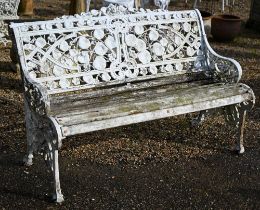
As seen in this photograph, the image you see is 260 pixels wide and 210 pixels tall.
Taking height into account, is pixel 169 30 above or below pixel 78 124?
above

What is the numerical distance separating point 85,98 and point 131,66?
560 mm

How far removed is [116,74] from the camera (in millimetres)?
4586

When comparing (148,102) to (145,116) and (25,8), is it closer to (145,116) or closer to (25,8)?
(145,116)

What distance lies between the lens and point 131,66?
4.66 m

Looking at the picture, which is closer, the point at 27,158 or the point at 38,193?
the point at 38,193

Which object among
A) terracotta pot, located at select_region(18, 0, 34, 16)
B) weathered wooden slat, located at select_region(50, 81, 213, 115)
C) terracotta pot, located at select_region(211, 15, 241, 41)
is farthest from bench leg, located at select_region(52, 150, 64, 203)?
terracotta pot, located at select_region(18, 0, 34, 16)

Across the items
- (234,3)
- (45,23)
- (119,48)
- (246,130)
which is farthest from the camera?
(234,3)

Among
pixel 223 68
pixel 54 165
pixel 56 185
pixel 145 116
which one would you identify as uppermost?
pixel 223 68

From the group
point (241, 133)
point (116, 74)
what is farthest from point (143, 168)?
point (241, 133)

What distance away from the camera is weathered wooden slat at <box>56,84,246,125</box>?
385cm

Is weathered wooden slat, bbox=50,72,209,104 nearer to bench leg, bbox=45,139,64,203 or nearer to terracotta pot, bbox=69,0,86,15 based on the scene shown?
bench leg, bbox=45,139,64,203

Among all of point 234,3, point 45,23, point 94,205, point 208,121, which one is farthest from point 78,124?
point 234,3

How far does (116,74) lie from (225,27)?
444 centimetres

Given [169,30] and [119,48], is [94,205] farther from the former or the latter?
[169,30]
